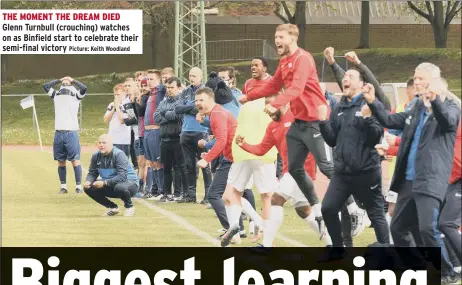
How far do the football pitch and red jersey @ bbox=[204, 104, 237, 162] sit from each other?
930mm

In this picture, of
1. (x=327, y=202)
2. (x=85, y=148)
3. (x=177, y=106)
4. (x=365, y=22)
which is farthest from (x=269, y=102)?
(x=85, y=148)

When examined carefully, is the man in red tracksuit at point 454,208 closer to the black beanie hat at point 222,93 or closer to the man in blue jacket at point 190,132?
the black beanie hat at point 222,93

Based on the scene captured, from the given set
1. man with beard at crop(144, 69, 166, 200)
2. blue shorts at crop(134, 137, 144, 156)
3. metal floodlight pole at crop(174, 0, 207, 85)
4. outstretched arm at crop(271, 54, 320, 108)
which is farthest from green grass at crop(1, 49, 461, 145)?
outstretched arm at crop(271, 54, 320, 108)

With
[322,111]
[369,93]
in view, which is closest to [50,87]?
[322,111]

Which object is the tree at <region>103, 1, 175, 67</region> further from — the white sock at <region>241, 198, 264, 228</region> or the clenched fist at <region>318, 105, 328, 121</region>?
the clenched fist at <region>318, 105, 328, 121</region>

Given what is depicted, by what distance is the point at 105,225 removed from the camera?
16156 mm

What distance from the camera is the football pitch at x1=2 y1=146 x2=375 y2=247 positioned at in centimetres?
1438

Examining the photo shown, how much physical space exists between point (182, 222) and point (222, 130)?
2.44m

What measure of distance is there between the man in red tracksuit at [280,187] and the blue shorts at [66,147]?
7696 millimetres

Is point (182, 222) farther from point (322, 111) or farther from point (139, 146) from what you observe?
point (322, 111)

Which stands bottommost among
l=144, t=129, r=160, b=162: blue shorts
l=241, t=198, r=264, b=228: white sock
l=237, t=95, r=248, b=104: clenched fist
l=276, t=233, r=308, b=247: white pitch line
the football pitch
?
the football pitch

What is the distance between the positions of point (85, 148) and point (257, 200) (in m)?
14.6

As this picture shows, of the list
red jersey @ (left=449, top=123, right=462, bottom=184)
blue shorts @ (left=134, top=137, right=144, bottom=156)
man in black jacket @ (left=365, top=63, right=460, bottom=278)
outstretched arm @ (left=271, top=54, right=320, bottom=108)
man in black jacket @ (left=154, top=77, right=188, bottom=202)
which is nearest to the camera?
man in black jacket @ (left=365, top=63, right=460, bottom=278)

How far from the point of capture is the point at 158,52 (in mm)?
35438
